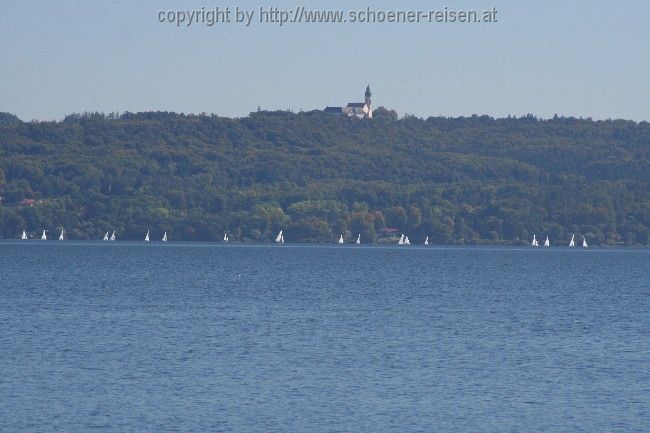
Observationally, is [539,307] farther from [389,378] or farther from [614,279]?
[614,279]

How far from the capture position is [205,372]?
38.3m

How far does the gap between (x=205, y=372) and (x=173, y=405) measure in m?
5.26

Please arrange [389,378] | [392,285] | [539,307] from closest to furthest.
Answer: [389,378]
[539,307]
[392,285]

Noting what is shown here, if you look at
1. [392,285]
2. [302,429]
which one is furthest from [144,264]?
[302,429]

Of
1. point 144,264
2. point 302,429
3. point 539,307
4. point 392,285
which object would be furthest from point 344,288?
point 302,429

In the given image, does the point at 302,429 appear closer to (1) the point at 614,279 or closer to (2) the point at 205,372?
(2) the point at 205,372

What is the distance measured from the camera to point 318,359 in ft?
137

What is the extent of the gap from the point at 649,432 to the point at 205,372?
1375 centimetres

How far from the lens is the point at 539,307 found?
221ft

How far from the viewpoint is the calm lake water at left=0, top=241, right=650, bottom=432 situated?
32.0 metres

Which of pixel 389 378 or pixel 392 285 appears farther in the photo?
pixel 392 285

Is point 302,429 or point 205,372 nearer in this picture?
point 302,429

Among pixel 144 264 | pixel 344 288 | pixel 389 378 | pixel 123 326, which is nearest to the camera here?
pixel 389 378

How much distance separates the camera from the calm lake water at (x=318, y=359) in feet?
105
